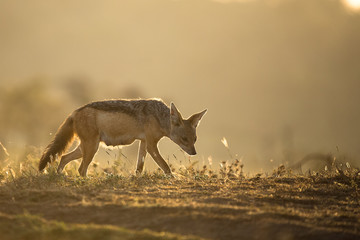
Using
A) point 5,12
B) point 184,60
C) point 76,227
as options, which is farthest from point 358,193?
point 5,12

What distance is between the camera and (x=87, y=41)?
160375 millimetres

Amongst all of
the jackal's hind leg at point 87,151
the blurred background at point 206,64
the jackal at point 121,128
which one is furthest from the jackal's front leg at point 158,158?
the blurred background at point 206,64

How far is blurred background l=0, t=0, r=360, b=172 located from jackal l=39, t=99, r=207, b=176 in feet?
82.5

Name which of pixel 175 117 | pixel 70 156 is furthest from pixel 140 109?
pixel 70 156

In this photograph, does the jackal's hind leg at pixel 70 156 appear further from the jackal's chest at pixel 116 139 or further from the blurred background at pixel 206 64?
the blurred background at pixel 206 64

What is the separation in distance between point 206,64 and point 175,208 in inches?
5091

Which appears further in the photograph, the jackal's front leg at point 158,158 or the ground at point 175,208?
the jackal's front leg at point 158,158

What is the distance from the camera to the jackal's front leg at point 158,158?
9.74m

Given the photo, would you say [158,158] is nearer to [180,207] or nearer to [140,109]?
[140,109]

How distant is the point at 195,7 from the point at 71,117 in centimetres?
17968

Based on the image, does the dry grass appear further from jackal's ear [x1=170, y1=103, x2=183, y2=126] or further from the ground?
jackal's ear [x1=170, y1=103, x2=183, y2=126]

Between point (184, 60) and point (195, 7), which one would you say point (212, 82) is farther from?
point (195, 7)

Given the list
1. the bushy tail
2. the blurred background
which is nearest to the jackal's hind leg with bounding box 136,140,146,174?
the bushy tail

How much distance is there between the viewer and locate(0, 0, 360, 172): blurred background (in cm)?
5253
